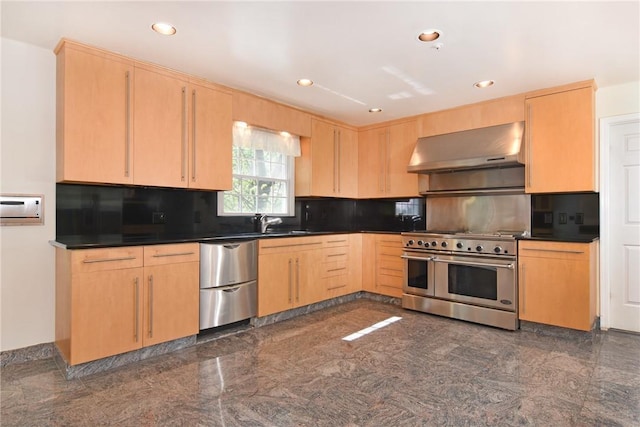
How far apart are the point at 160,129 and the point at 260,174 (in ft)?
4.75

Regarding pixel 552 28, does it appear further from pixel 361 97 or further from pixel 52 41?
pixel 52 41

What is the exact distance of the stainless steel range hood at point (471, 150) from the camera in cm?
357

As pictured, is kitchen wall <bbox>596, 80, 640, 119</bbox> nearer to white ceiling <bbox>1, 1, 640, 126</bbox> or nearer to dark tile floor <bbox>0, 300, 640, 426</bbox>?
white ceiling <bbox>1, 1, 640, 126</bbox>

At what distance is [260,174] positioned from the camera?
14.1ft

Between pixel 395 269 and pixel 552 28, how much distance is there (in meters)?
2.93

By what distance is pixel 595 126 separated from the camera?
3500 millimetres

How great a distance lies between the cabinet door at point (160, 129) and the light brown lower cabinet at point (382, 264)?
2.55 m

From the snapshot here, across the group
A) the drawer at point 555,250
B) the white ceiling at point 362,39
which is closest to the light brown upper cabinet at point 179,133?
the white ceiling at point 362,39

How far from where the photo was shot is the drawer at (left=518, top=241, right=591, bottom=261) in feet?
10.3

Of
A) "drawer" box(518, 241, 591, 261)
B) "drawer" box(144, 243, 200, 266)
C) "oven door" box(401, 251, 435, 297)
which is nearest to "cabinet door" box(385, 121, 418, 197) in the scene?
"oven door" box(401, 251, 435, 297)

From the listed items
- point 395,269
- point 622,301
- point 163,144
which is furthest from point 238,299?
point 622,301

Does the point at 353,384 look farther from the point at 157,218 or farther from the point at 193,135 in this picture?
the point at 193,135

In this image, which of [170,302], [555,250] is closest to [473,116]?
[555,250]

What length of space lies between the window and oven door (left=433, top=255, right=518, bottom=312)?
79.1 inches
